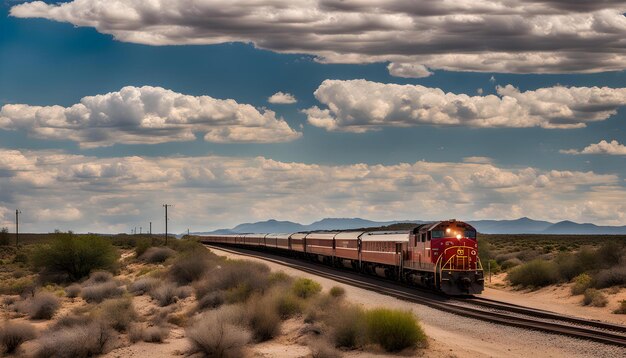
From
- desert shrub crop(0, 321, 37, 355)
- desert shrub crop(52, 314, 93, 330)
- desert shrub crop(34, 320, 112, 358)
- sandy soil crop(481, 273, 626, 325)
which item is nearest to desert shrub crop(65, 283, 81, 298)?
desert shrub crop(52, 314, 93, 330)

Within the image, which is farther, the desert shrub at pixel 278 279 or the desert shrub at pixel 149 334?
the desert shrub at pixel 278 279

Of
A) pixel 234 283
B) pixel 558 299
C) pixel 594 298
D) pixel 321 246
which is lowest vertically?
pixel 558 299

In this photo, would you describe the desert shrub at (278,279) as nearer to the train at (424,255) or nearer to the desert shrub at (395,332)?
the train at (424,255)

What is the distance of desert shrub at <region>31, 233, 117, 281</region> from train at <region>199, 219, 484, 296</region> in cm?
1892

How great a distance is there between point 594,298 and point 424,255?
8210 millimetres

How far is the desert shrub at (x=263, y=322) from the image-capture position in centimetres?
2645

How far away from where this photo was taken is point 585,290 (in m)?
40.2

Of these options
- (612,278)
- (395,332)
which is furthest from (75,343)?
(612,278)

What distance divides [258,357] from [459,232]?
1951cm

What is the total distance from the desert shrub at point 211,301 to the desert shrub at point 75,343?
841 cm

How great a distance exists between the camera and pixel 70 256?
61.2 m

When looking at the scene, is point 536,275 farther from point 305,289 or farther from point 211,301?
point 211,301

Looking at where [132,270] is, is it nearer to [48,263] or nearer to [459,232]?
[48,263]

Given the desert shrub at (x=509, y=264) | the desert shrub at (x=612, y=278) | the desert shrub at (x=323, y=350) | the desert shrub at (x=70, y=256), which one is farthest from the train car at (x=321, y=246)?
the desert shrub at (x=323, y=350)
